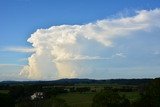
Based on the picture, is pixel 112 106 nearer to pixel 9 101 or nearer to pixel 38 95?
pixel 9 101

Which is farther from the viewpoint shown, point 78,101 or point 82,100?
point 82,100

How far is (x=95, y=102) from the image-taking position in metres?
94.2

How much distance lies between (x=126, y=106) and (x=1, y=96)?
33.7 metres

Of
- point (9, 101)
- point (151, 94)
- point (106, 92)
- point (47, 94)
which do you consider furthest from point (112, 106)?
point (47, 94)

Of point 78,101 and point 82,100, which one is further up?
point 82,100

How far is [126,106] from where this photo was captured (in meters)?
96.1

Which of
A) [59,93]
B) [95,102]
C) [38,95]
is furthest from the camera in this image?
[59,93]

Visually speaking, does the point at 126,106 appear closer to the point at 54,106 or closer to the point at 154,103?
the point at 154,103

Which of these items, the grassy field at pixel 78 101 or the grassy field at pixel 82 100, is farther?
the grassy field at pixel 82 100

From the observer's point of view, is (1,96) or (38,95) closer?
(1,96)

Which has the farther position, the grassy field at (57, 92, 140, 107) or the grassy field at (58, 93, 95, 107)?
the grassy field at (57, 92, 140, 107)

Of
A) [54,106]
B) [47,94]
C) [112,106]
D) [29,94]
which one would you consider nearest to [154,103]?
[112,106]

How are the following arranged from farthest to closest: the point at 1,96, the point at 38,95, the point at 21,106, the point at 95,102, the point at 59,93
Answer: the point at 59,93 → the point at 38,95 → the point at 21,106 → the point at 1,96 → the point at 95,102

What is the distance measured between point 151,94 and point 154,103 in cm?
240
